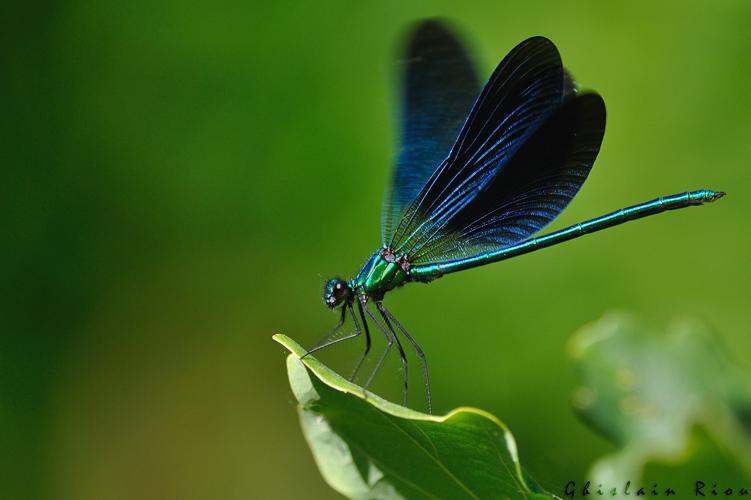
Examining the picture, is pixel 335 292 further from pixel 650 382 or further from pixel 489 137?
pixel 650 382

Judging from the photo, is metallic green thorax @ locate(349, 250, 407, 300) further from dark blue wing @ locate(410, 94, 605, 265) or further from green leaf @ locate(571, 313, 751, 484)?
green leaf @ locate(571, 313, 751, 484)

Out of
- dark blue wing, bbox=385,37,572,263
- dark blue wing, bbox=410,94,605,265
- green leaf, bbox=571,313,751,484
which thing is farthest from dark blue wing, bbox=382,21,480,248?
green leaf, bbox=571,313,751,484

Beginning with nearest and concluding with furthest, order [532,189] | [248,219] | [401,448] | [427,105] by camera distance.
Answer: [401,448] < [532,189] < [427,105] < [248,219]

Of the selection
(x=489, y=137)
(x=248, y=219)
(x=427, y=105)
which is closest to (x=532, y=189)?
(x=489, y=137)

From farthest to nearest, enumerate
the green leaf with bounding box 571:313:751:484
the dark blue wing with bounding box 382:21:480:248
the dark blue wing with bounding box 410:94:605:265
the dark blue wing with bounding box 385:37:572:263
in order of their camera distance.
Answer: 1. the dark blue wing with bounding box 382:21:480:248
2. the dark blue wing with bounding box 410:94:605:265
3. the dark blue wing with bounding box 385:37:572:263
4. the green leaf with bounding box 571:313:751:484

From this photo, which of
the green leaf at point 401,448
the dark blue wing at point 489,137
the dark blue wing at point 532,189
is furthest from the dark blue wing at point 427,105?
the green leaf at point 401,448

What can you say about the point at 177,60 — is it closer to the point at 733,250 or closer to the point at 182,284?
the point at 182,284
